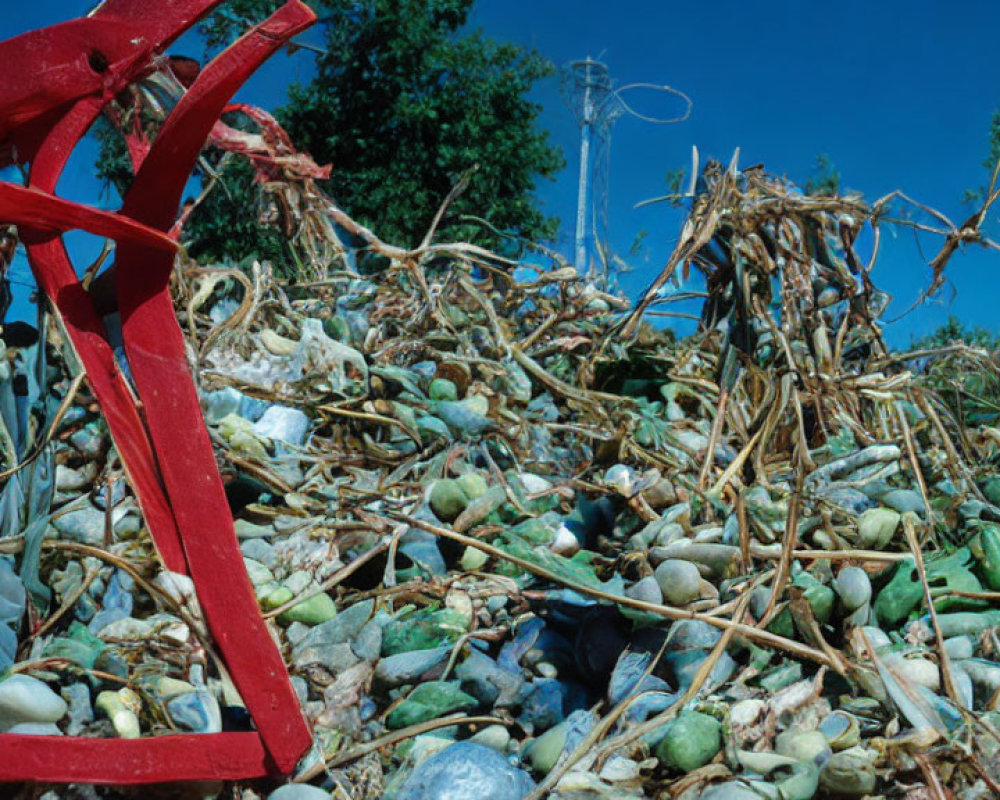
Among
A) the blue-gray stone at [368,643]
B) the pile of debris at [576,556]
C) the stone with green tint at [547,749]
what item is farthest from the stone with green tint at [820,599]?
the blue-gray stone at [368,643]

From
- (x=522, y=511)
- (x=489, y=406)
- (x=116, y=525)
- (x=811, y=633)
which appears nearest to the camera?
(x=811, y=633)

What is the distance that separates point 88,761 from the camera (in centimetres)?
77

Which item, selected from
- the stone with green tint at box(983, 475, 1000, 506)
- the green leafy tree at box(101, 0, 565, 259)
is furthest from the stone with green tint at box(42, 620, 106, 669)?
the green leafy tree at box(101, 0, 565, 259)

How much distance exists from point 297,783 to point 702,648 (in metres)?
0.48

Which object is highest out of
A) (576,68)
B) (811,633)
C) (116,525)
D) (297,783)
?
(576,68)

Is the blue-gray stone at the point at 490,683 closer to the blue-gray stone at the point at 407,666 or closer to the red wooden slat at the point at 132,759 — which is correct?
the blue-gray stone at the point at 407,666

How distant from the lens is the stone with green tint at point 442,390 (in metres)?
1.81

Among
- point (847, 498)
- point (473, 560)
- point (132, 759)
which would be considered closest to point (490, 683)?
point (473, 560)

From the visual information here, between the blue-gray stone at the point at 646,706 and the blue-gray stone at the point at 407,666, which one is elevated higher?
the blue-gray stone at the point at 646,706

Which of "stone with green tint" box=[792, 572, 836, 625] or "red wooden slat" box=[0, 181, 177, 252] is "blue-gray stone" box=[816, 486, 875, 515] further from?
"red wooden slat" box=[0, 181, 177, 252]

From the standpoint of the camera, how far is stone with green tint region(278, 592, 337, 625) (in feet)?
3.85

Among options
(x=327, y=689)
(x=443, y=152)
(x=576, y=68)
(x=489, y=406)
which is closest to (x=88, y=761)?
(x=327, y=689)

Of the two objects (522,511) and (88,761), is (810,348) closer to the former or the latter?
(522,511)

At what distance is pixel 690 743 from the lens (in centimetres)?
85
